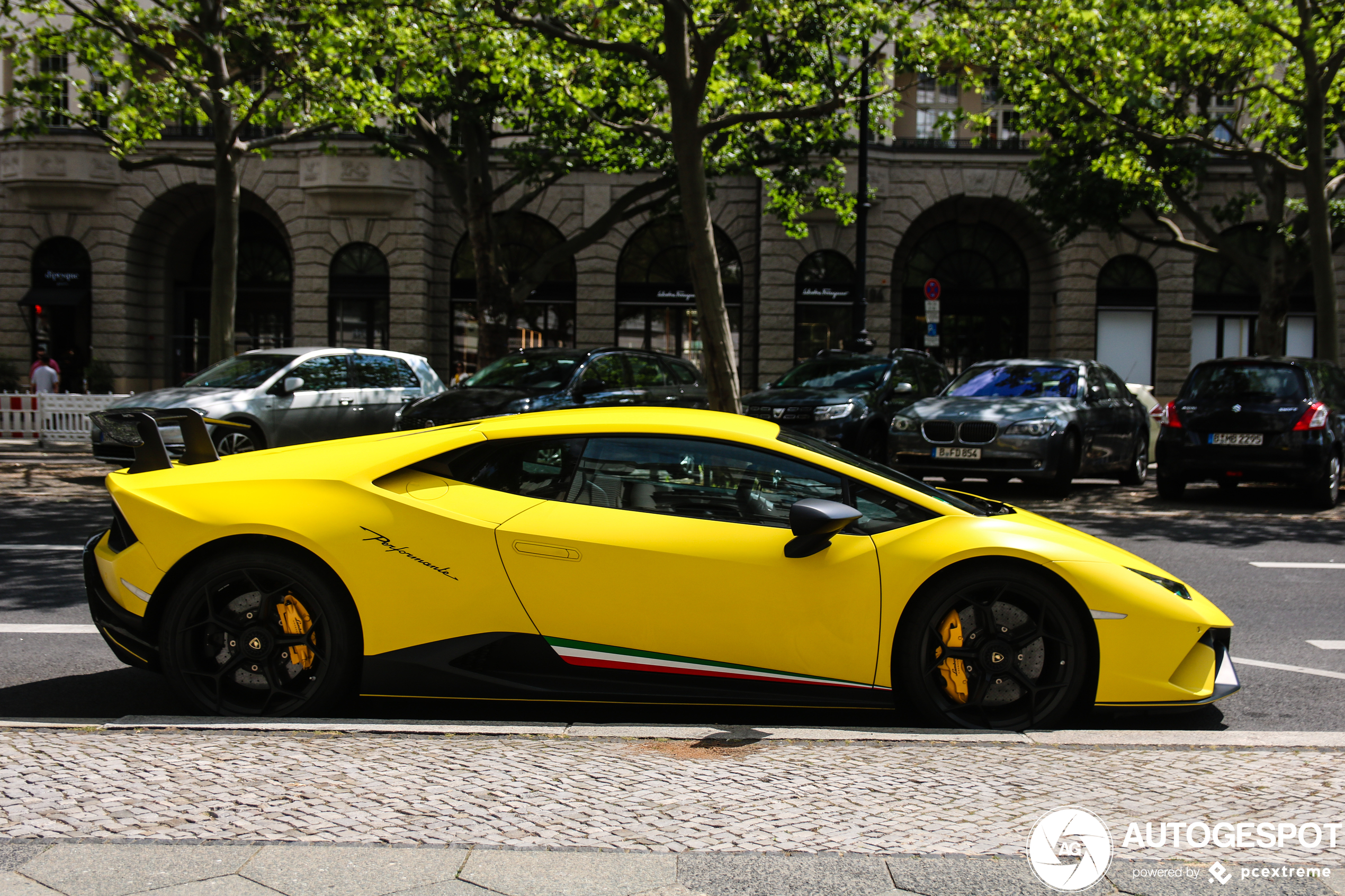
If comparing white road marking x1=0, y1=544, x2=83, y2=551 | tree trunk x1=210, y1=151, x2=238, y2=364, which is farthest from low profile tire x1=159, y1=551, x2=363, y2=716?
tree trunk x1=210, y1=151, x2=238, y2=364

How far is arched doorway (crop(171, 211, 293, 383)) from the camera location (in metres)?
31.5

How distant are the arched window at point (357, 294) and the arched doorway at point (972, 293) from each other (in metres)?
14.0

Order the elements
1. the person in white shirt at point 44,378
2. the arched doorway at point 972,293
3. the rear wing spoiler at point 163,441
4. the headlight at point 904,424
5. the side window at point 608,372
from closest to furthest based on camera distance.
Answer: the rear wing spoiler at point 163,441 → the headlight at point 904,424 → the side window at point 608,372 → the person in white shirt at point 44,378 → the arched doorway at point 972,293

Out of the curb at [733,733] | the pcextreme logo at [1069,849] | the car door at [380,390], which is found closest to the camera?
the pcextreme logo at [1069,849]

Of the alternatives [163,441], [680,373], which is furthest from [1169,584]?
[680,373]

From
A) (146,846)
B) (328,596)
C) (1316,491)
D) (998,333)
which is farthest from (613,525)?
(998,333)

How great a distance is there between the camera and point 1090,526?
34.8 ft

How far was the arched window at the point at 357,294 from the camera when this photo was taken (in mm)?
29422

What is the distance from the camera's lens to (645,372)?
15047mm

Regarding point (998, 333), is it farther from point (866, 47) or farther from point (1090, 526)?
point (1090, 526)

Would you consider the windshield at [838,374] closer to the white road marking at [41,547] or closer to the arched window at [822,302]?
the white road marking at [41,547]

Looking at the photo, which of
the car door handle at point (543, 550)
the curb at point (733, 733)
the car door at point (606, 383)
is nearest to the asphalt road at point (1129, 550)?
the curb at point (733, 733)

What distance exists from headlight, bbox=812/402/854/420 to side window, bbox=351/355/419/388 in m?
5.71

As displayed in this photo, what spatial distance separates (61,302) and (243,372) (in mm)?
18602
